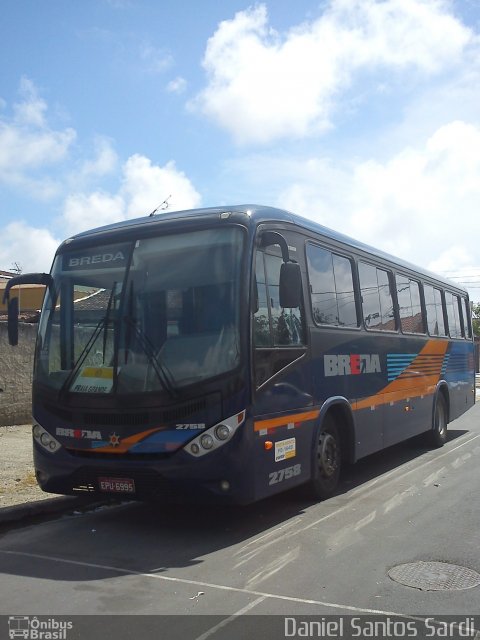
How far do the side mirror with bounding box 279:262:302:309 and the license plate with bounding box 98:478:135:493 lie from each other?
2339 mm

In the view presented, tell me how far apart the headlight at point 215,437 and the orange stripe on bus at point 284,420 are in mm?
250

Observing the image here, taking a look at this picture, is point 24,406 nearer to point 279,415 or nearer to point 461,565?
point 279,415

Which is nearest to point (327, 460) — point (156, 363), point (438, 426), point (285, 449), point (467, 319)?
point (285, 449)

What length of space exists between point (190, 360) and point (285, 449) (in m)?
1.46

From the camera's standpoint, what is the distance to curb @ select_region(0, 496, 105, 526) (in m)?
7.36

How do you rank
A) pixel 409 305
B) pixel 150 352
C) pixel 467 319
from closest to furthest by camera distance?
pixel 150 352 → pixel 409 305 → pixel 467 319

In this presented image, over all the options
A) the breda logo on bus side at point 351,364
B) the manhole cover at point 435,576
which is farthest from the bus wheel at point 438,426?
the manhole cover at point 435,576

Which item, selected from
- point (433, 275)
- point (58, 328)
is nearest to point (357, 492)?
point (58, 328)

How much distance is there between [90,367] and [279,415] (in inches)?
79.4

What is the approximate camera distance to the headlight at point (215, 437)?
246 inches

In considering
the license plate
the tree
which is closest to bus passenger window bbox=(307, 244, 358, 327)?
the license plate

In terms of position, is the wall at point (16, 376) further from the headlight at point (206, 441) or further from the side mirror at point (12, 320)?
the headlight at point (206, 441)

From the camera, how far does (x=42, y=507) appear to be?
7773 mm

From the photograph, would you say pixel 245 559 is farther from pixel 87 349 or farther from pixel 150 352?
pixel 87 349
